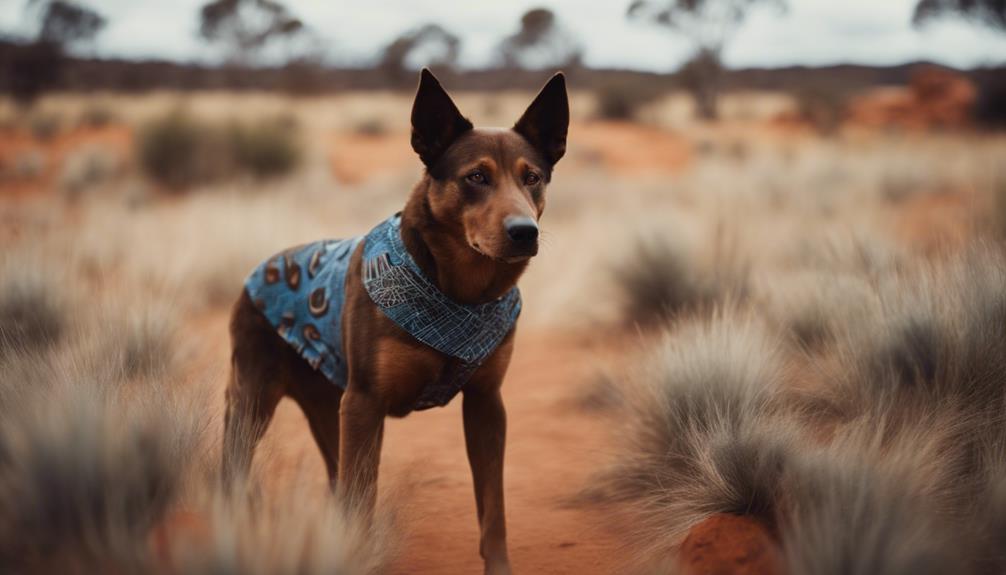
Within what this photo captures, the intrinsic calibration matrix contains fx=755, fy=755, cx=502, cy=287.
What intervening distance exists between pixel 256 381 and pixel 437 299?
48.8 inches

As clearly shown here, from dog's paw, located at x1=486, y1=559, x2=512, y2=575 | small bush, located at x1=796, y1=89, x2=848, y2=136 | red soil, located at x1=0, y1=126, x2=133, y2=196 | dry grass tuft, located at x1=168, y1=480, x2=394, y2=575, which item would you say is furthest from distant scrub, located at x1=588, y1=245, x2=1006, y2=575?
small bush, located at x1=796, y1=89, x2=848, y2=136

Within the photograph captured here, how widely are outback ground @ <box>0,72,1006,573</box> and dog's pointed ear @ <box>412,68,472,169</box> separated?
1134 mm

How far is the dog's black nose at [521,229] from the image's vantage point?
299 cm

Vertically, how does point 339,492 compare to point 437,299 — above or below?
below

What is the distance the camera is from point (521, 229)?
2996 millimetres

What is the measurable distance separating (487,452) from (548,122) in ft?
5.40

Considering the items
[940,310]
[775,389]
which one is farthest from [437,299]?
[940,310]

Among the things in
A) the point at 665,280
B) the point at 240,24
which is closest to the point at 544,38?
the point at 240,24

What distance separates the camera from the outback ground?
3.75 meters

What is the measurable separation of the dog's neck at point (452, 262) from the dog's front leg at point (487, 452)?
0.45m

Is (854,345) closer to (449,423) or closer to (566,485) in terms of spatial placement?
(566,485)

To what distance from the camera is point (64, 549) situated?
2203mm

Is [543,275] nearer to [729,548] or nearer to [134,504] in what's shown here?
[729,548]

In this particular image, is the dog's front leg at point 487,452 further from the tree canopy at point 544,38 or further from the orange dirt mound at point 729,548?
the tree canopy at point 544,38
